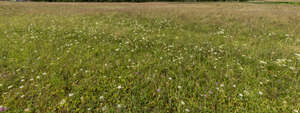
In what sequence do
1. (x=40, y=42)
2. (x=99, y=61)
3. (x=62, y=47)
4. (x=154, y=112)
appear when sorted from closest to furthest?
1. (x=154, y=112)
2. (x=99, y=61)
3. (x=62, y=47)
4. (x=40, y=42)

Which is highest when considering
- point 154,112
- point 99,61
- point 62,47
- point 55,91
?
point 62,47

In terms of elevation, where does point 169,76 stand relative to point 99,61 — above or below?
below

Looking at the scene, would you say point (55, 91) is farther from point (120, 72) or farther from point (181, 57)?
point (181, 57)

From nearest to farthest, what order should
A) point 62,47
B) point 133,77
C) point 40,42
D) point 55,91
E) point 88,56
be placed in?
point 55,91 → point 133,77 → point 88,56 → point 62,47 → point 40,42

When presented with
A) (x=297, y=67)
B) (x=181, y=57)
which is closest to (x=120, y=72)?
(x=181, y=57)

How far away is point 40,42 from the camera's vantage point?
628 centimetres

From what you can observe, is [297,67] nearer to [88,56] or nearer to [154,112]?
[154,112]

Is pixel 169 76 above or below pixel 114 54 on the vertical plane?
below

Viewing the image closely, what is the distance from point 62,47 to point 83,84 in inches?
127

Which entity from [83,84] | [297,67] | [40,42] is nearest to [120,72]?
[83,84]

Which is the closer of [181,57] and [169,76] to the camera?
[169,76]

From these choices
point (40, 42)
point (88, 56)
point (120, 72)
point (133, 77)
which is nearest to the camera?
point (133, 77)

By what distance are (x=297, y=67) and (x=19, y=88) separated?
26.4 feet

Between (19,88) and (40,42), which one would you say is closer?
(19,88)
